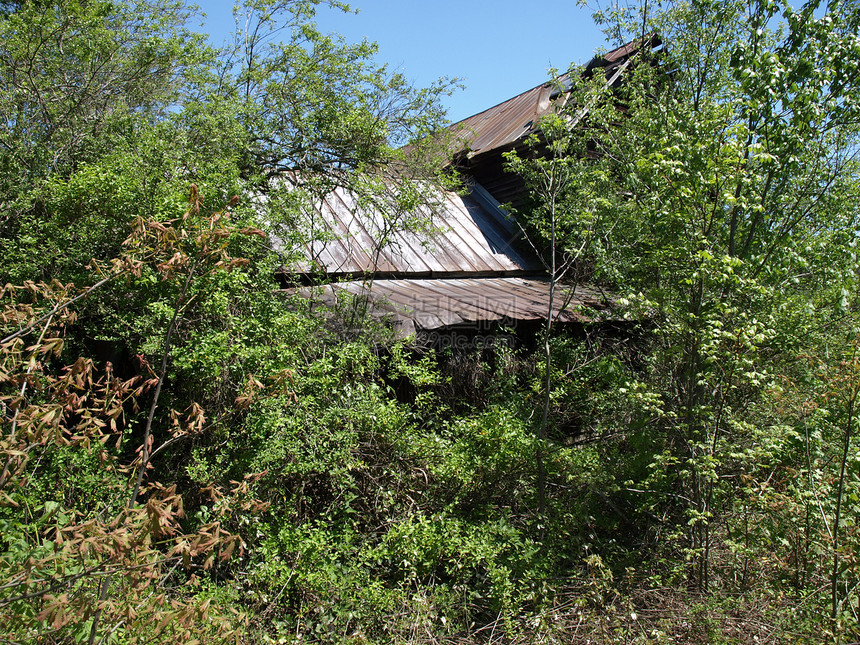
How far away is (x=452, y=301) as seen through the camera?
7.60 meters

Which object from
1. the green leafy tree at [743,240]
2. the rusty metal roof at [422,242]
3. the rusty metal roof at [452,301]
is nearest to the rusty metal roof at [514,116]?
the rusty metal roof at [422,242]

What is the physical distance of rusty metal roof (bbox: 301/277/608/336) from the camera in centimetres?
666

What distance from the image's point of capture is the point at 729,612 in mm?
4355

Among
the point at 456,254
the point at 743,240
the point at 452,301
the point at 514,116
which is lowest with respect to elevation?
the point at 743,240

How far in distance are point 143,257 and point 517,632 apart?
11.7ft

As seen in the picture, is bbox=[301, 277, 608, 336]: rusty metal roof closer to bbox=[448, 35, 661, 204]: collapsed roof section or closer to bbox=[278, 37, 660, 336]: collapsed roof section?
bbox=[278, 37, 660, 336]: collapsed roof section

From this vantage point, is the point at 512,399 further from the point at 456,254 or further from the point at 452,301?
the point at 456,254

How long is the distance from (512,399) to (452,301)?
1723 millimetres

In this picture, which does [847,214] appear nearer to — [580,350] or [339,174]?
[580,350]

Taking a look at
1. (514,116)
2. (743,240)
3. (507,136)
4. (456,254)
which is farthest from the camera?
(514,116)

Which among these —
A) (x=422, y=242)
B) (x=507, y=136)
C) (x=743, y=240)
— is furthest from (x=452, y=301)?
(x=507, y=136)

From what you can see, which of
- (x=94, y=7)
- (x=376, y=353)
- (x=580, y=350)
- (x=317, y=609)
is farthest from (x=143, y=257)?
(x=94, y=7)

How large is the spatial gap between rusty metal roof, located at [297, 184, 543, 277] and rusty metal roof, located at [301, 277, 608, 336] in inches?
14.2

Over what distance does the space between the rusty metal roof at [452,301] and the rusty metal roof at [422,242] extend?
361mm
